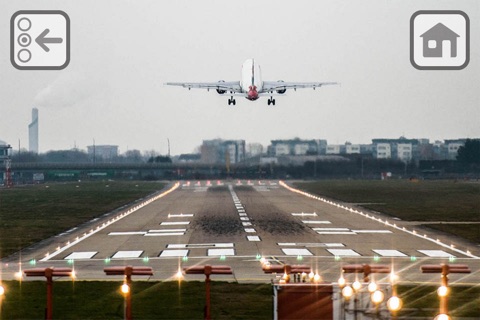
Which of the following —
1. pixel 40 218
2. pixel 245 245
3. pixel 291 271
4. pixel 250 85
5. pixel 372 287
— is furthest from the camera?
pixel 250 85

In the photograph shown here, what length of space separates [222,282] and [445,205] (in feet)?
218

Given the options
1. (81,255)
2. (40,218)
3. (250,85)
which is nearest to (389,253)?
(81,255)

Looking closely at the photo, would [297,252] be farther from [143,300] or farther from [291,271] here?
[291,271]

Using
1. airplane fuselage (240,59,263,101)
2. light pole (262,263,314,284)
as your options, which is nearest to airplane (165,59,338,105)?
airplane fuselage (240,59,263,101)

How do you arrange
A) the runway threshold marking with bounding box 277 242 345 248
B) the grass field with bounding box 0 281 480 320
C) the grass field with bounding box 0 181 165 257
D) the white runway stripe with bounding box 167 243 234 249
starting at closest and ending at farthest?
1. the grass field with bounding box 0 281 480 320
2. the white runway stripe with bounding box 167 243 234 249
3. the runway threshold marking with bounding box 277 242 345 248
4. the grass field with bounding box 0 181 165 257

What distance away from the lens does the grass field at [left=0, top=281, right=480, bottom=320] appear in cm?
2447

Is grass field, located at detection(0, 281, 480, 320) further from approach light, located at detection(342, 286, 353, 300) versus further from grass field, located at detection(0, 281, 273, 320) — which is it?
approach light, located at detection(342, 286, 353, 300)

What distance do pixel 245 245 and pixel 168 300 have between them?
2153 centimetres

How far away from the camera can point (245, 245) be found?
48.4 meters

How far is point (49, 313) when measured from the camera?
19.4 metres

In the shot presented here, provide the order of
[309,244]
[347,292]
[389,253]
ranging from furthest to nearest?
[309,244] → [389,253] → [347,292]

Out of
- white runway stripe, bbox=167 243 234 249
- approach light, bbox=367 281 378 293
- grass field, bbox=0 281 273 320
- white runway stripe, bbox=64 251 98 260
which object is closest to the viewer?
approach light, bbox=367 281 378 293

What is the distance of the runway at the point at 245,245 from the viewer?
38.4 m

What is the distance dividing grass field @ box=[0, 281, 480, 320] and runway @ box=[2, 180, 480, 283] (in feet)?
11.0
